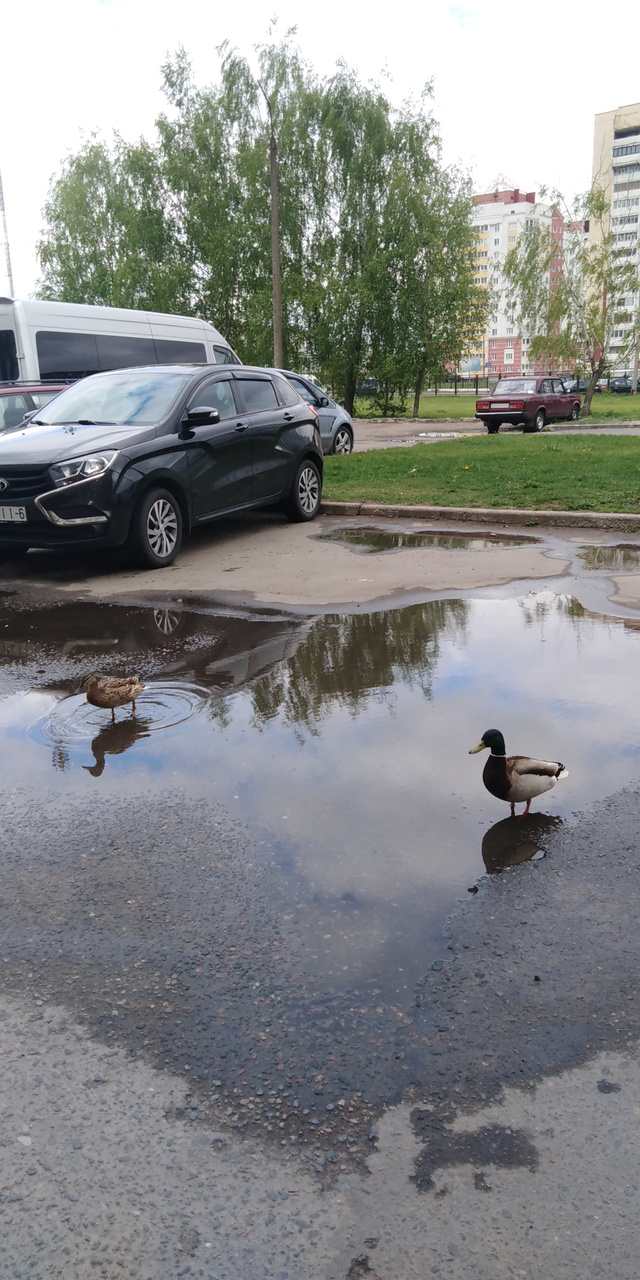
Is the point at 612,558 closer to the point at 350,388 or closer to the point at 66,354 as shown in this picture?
the point at 66,354

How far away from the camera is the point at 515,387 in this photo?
3303 cm

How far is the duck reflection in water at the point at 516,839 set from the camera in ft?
11.8

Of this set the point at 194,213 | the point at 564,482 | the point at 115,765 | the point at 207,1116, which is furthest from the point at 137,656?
the point at 194,213

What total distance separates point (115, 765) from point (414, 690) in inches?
68.7

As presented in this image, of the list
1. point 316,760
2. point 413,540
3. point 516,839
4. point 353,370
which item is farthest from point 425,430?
point 516,839

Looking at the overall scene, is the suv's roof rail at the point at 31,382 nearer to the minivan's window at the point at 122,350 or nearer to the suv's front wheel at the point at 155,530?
the minivan's window at the point at 122,350

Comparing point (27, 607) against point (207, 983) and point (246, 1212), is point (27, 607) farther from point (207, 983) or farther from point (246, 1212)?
point (246, 1212)

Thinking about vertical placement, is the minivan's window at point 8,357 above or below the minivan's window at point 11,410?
above

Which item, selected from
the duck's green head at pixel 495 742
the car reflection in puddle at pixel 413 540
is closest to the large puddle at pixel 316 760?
the duck's green head at pixel 495 742

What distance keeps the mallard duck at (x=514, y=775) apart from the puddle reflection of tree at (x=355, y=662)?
48.2 inches

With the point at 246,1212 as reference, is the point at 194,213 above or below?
above

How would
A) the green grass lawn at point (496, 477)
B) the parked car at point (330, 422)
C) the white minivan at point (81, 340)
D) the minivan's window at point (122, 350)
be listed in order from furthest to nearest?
the parked car at point (330, 422)
the minivan's window at point (122, 350)
the white minivan at point (81, 340)
the green grass lawn at point (496, 477)

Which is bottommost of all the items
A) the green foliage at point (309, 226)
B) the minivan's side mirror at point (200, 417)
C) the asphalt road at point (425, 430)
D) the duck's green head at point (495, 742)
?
the asphalt road at point (425, 430)

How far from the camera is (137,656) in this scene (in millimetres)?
6289
